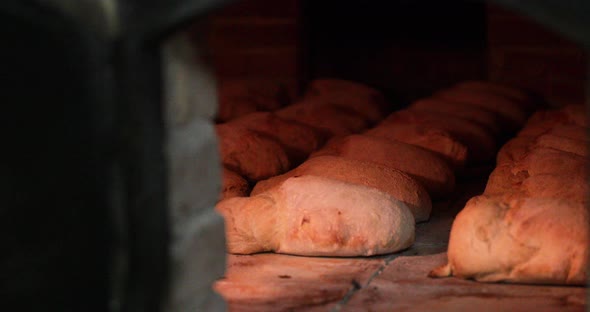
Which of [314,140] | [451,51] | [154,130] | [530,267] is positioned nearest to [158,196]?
[154,130]

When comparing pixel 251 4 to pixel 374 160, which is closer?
pixel 374 160

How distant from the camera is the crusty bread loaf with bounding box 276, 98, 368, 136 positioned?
6457mm

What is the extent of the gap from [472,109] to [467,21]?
245 cm

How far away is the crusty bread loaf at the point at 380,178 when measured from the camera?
4.67 m

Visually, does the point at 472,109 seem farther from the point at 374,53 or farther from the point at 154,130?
the point at 154,130

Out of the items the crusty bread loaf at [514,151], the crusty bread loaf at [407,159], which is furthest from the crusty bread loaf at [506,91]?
the crusty bread loaf at [407,159]

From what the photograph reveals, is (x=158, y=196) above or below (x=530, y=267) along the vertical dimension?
above

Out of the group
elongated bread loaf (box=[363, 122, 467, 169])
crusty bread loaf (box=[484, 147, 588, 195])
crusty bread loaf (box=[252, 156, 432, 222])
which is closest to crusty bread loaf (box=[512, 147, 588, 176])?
crusty bread loaf (box=[484, 147, 588, 195])

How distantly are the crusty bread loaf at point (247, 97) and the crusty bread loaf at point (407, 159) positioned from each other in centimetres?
187

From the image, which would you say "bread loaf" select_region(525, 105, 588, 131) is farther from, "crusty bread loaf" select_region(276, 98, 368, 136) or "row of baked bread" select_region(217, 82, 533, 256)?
"crusty bread loaf" select_region(276, 98, 368, 136)

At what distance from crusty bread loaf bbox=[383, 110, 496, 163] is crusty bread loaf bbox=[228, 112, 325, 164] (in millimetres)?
637

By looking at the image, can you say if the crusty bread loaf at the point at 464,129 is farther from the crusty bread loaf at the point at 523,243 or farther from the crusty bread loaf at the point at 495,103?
the crusty bread loaf at the point at 523,243

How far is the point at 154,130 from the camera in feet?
8.25

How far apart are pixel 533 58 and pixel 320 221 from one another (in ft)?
14.9
